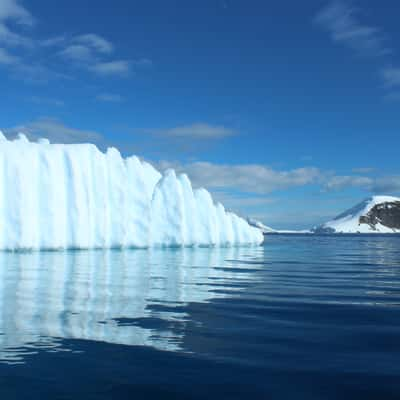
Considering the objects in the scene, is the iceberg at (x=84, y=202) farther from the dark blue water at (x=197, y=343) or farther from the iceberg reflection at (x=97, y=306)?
the dark blue water at (x=197, y=343)

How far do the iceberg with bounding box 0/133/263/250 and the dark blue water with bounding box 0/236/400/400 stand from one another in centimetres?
2188

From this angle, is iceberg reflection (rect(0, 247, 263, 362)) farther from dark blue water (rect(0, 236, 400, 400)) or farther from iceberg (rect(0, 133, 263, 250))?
iceberg (rect(0, 133, 263, 250))

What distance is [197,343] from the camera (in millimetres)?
8953

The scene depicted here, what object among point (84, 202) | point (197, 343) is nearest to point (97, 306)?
point (197, 343)

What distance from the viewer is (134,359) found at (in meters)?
7.79

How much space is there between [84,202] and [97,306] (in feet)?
98.2

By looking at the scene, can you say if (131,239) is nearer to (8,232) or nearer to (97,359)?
(8,232)

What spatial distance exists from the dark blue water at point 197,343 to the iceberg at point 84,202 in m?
21.9

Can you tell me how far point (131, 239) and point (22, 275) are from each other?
25.8 m

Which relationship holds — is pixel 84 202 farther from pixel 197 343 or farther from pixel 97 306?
pixel 197 343

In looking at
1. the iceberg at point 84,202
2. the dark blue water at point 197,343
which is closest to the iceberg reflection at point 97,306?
the dark blue water at point 197,343

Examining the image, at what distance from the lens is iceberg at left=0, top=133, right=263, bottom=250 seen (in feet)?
123

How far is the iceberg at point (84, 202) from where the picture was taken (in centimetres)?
3734

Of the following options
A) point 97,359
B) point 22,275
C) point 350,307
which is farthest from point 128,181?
point 97,359
